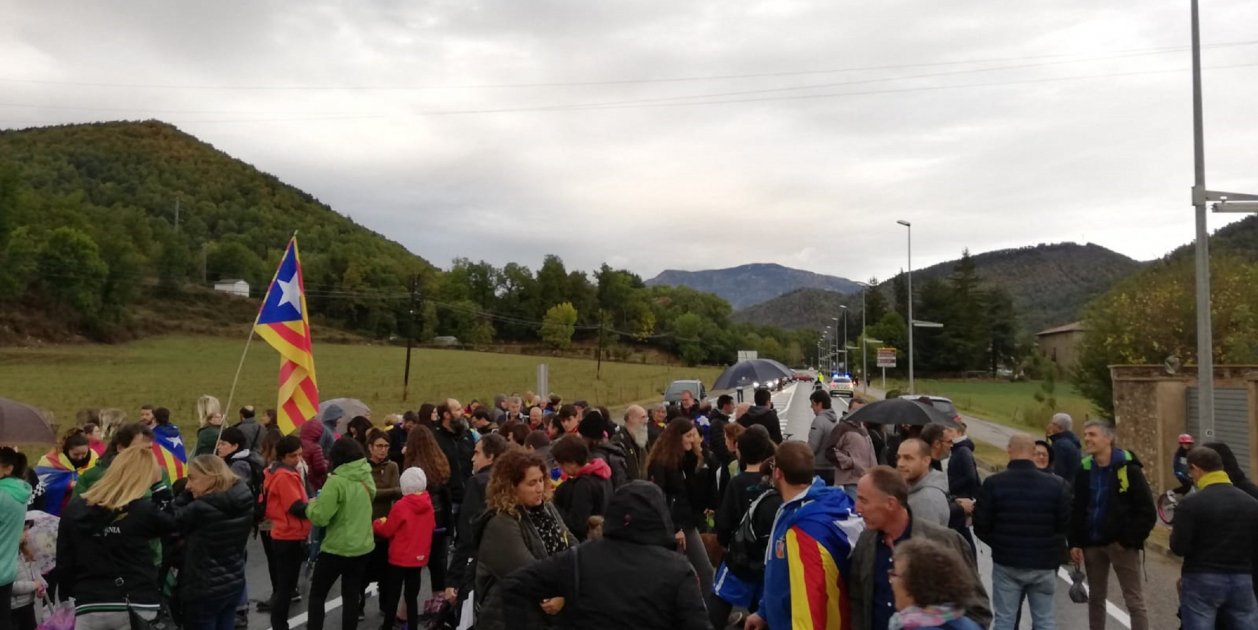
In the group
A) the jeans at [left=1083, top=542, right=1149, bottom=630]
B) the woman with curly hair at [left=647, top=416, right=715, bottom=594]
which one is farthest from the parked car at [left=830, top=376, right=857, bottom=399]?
the woman with curly hair at [left=647, top=416, right=715, bottom=594]

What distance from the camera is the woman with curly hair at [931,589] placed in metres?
3.09

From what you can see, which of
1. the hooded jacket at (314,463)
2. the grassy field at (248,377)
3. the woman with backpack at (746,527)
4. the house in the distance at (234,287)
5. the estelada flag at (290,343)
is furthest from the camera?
the house in the distance at (234,287)

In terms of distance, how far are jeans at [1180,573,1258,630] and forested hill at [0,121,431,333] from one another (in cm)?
8421

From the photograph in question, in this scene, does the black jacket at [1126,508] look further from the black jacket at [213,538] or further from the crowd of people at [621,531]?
the black jacket at [213,538]

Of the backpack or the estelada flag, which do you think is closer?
the backpack

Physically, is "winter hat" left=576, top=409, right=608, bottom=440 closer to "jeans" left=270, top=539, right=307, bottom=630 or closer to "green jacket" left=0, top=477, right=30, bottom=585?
"jeans" left=270, top=539, right=307, bottom=630

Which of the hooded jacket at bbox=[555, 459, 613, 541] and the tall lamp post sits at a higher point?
the tall lamp post

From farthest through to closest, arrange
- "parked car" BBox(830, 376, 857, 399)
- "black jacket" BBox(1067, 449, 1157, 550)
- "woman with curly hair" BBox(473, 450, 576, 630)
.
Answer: "parked car" BBox(830, 376, 857, 399) → "black jacket" BBox(1067, 449, 1157, 550) → "woman with curly hair" BBox(473, 450, 576, 630)

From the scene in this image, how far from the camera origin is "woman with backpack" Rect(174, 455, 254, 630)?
611 cm

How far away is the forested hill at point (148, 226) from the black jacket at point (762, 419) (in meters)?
79.2

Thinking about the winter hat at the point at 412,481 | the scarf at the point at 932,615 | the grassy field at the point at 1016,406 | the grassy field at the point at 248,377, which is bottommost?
the grassy field at the point at 1016,406

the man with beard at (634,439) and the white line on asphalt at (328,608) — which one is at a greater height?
the man with beard at (634,439)

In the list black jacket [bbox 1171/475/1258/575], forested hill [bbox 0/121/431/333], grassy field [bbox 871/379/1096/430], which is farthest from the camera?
forested hill [bbox 0/121/431/333]

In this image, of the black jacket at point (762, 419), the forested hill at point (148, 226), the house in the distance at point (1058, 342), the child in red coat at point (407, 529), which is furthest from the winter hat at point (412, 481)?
the house in the distance at point (1058, 342)
